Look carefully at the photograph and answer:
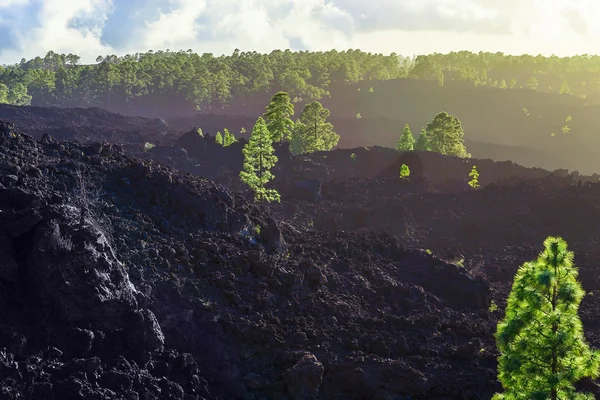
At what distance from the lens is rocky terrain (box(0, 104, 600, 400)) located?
16.0 m

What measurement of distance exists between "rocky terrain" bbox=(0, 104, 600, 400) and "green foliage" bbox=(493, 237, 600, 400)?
5.11 metres

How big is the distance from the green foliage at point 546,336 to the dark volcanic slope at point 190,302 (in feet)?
16.8

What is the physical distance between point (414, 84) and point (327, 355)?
158940 mm

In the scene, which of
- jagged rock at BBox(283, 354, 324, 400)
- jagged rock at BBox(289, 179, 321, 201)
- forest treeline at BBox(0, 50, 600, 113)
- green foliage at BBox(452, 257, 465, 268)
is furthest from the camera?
forest treeline at BBox(0, 50, 600, 113)

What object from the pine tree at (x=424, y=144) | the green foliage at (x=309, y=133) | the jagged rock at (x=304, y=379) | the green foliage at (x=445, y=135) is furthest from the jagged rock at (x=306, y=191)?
the jagged rock at (x=304, y=379)

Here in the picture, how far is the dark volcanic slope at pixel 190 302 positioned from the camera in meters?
15.9

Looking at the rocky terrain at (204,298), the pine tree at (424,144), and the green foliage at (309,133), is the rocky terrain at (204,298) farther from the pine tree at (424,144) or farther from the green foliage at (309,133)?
the green foliage at (309,133)

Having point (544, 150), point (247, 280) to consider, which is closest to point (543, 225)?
point (247, 280)

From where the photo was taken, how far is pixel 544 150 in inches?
4788

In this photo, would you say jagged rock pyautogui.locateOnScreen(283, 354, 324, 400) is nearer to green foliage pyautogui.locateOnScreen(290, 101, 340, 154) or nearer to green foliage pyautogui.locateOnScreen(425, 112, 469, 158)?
green foliage pyautogui.locateOnScreen(425, 112, 469, 158)

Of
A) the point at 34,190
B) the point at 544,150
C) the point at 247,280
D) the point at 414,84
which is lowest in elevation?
the point at 247,280

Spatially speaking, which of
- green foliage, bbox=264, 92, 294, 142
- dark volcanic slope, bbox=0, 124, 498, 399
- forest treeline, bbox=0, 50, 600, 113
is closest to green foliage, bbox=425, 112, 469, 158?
green foliage, bbox=264, 92, 294, 142

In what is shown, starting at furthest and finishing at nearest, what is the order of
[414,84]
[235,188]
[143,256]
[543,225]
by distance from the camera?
[414,84] < [235,188] < [543,225] < [143,256]

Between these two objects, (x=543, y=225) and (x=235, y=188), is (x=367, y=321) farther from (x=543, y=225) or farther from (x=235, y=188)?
(x=235, y=188)
